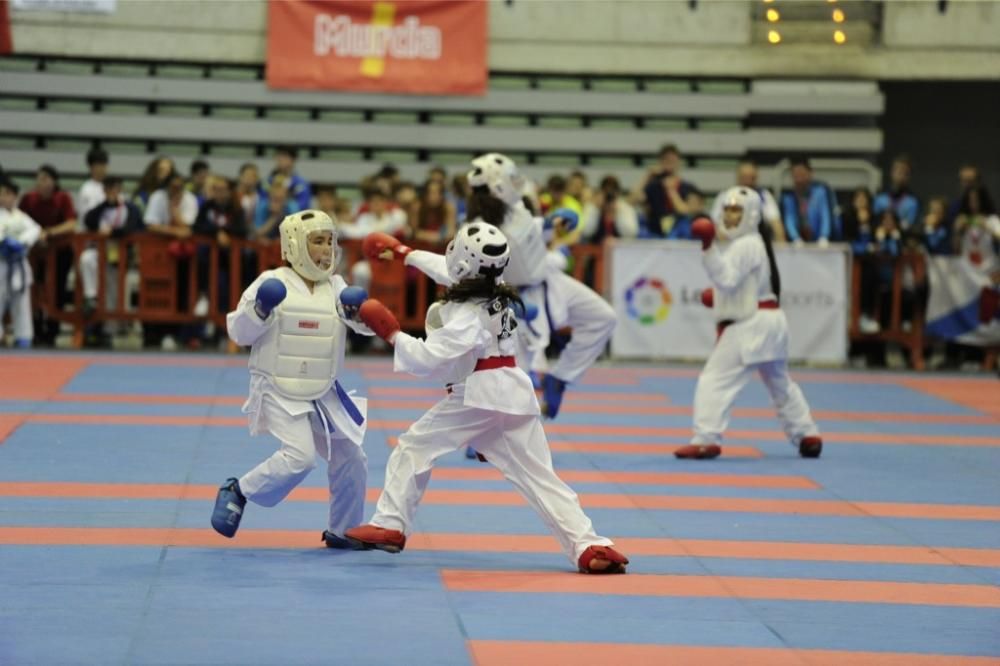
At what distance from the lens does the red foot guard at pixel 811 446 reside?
1188cm

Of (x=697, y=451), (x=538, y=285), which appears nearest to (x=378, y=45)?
(x=538, y=285)

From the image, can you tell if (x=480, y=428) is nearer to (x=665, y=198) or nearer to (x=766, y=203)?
(x=766, y=203)

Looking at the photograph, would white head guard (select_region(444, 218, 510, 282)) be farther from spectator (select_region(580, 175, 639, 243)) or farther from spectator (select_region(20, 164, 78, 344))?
spectator (select_region(20, 164, 78, 344))

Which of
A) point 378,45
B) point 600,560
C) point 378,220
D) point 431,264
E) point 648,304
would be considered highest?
point 378,45

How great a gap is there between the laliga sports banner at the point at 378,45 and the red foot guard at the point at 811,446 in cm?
1110

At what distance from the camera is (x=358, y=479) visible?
814 cm

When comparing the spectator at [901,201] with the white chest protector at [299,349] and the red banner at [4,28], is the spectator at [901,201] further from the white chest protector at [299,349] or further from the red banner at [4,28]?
the white chest protector at [299,349]

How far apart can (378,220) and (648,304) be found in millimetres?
3073

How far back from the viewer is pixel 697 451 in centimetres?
1177

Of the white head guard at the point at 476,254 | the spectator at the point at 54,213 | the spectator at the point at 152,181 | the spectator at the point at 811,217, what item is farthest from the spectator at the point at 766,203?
the white head guard at the point at 476,254

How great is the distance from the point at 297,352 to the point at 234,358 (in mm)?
9824

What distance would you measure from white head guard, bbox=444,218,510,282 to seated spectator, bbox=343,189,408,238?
1018 centimetres

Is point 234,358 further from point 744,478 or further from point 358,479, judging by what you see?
point 358,479

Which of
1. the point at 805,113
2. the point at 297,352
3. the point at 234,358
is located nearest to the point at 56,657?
the point at 297,352
